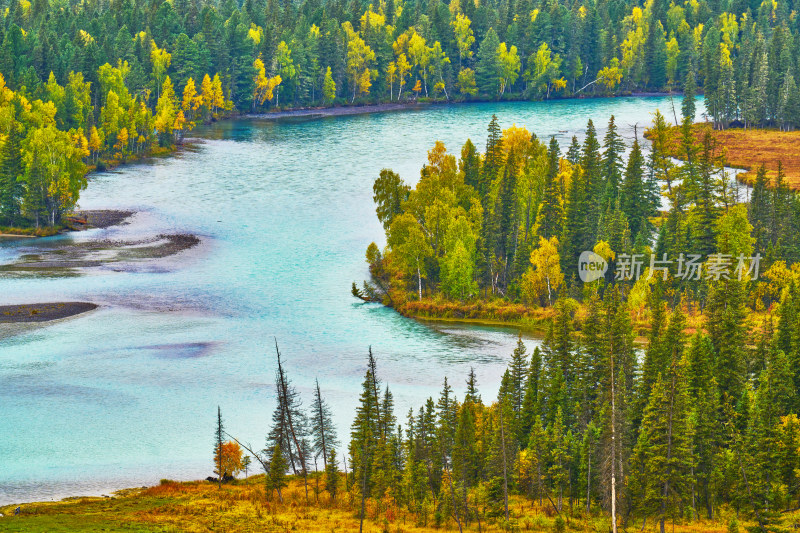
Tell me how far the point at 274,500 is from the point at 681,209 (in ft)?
237

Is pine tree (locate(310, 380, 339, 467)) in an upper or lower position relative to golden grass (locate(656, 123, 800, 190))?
lower

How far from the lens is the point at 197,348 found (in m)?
98.9

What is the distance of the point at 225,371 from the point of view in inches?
3681

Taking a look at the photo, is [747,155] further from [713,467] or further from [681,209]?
[713,467]

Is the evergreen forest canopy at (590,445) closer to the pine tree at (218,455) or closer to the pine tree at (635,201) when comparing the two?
the pine tree at (218,455)

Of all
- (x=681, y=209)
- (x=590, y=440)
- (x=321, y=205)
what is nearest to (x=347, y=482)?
(x=590, y=440)

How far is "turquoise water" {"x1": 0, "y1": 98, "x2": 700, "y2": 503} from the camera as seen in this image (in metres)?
78.6

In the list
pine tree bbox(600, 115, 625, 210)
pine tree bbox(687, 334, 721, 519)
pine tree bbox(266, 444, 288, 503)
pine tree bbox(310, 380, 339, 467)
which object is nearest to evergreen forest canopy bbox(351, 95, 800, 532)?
pine tree bbox(687, 334, 721, 519)

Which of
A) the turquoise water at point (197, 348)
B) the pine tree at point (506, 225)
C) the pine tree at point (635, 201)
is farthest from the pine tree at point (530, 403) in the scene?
the pine tree at point (635, 201)

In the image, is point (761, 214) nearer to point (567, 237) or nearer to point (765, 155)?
point (567, 237)

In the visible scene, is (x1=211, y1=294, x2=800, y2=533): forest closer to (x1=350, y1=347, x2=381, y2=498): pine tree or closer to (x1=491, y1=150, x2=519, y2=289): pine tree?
(x1=350, y1=347, x2=381, y2=498): pine tree

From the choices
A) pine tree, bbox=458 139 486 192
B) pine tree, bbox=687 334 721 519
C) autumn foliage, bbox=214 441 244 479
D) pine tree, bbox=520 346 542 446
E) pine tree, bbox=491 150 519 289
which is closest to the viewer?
pine tree, bbox=687 334 721 519

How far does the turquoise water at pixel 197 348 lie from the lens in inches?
3095

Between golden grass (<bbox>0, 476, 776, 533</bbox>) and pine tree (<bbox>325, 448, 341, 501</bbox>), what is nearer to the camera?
golden grass (<bbox>0, 476, 776, 533</bbox>)
